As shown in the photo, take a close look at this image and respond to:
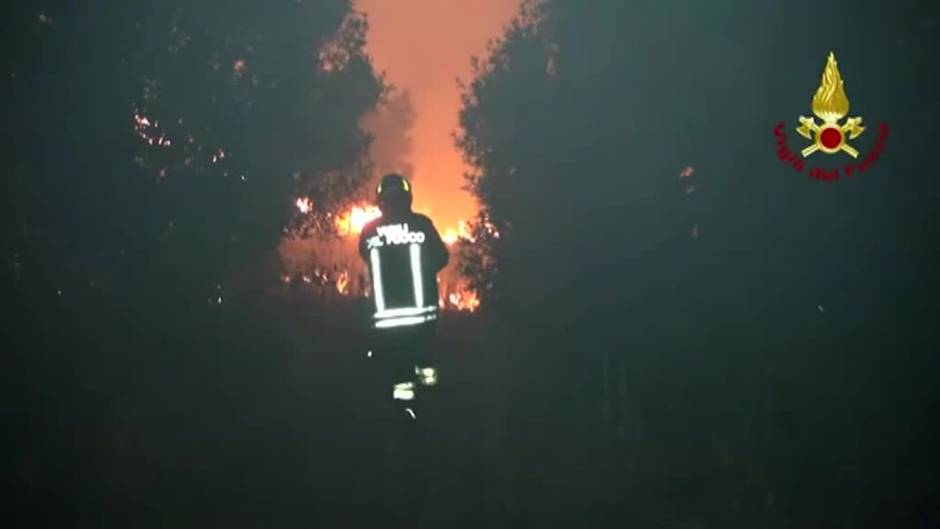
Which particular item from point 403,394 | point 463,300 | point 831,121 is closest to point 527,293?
point 463,300

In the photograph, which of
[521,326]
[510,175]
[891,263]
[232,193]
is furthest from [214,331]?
[891,263]

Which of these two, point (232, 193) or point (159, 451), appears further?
point (232, 193)

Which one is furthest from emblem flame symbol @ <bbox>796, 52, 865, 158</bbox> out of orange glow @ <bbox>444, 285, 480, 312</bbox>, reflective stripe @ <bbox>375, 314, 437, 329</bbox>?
orange glow @ <bbox>444, 285, 480, 312</bbox>

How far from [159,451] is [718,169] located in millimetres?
7666

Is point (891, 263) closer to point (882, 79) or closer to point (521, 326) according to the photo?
point (882, 79)

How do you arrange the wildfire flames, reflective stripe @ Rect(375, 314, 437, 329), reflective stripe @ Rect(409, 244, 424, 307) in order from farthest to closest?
the wildfire flames, reflective stripe @ Rect(375, 314, 437, 329), reflective stripe @ Rect(409, 244, 424, 307)

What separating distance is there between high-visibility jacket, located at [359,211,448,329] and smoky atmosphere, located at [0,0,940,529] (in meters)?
0.02

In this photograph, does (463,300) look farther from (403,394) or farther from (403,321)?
(403,321)

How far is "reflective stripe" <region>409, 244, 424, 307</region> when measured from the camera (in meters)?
7.83

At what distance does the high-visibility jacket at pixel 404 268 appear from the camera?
310 inches

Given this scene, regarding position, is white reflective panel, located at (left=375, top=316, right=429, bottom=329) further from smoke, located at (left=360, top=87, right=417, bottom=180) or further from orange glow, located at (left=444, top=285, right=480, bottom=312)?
smoke, located at (left=360, top=87, right=417, bottom=180)

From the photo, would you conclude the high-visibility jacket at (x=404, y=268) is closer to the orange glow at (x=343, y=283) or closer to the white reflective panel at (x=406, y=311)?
the white reflective panel at (x=406, y=311)

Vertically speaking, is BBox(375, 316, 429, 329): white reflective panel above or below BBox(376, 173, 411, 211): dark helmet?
below

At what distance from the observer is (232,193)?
1702 centimetres
